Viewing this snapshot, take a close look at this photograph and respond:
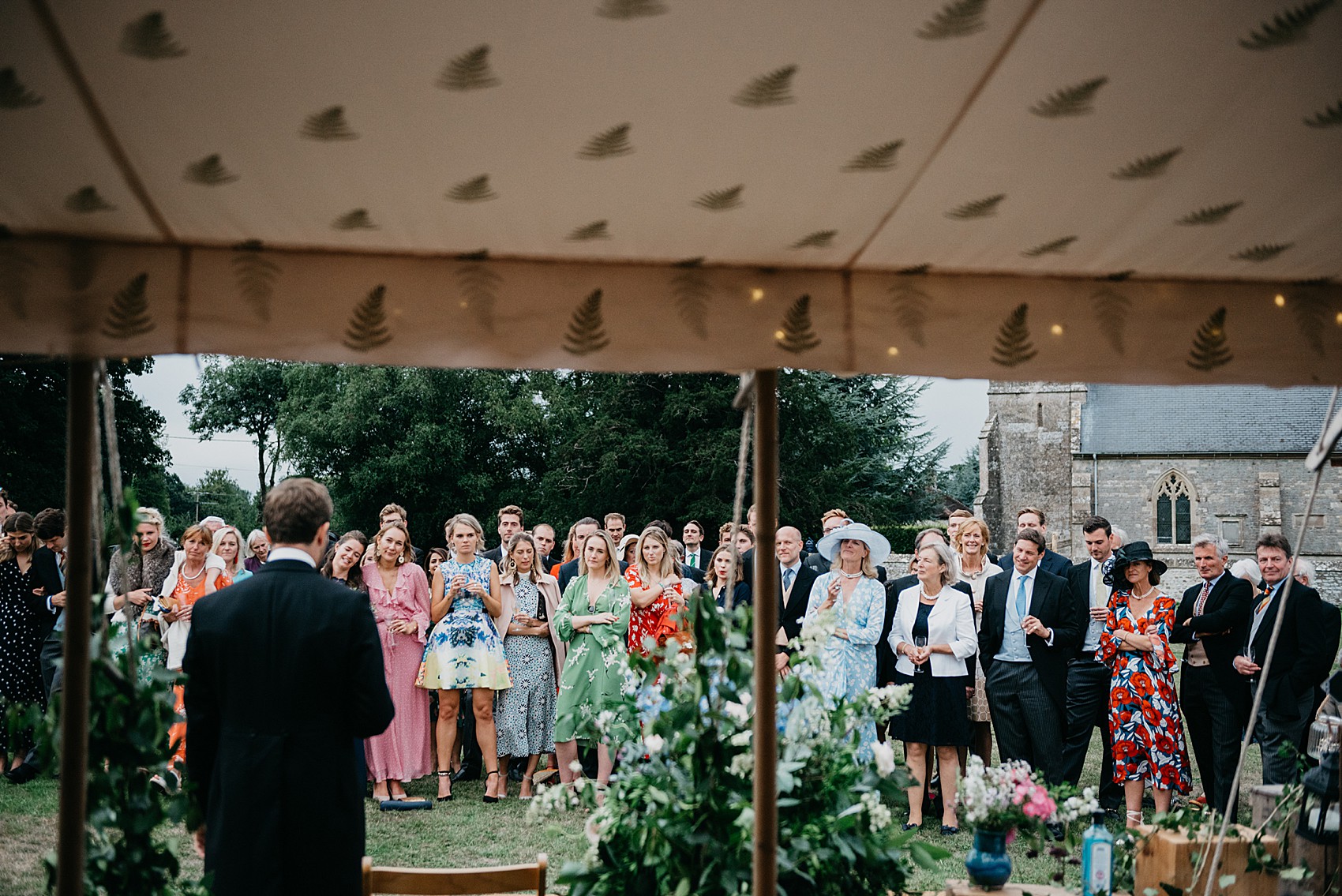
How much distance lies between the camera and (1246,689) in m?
7.20

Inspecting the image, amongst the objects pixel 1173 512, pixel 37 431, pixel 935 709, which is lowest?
pixel 935 709

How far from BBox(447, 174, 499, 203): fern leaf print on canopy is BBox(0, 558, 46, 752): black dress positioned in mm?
7150

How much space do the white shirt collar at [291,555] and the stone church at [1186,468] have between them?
38184 millimetres

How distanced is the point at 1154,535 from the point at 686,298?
41.1 metres

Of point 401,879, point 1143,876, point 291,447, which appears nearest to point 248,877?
point 401,879

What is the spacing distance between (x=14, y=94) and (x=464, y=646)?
6220mm

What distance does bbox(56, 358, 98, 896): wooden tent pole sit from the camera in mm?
2609

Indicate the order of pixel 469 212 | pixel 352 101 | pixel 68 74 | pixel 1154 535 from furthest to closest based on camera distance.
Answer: pixel 1154 535, pixel 469 212, pixel 352 101, pixel 68 74

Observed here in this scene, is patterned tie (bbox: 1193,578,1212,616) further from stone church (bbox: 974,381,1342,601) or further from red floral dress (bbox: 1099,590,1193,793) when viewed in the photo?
stone church (bbox: 974,381,1342,601)

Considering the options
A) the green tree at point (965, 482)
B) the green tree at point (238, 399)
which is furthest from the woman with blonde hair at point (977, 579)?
the green tree at point (965, 482)

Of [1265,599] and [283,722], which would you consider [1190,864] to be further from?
[283,722]

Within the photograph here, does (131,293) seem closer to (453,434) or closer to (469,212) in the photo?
(469,212)

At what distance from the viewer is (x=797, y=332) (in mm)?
2848

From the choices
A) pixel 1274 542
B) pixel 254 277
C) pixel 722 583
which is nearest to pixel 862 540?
pixel 722 583
